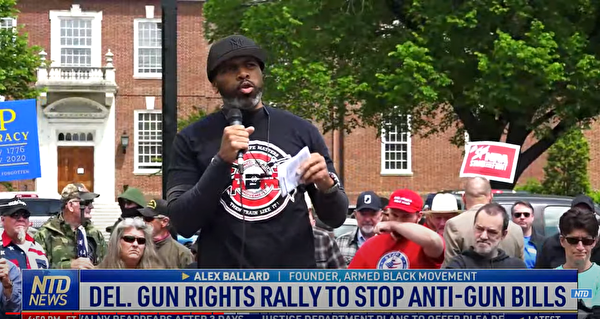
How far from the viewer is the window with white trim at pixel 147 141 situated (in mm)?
41594

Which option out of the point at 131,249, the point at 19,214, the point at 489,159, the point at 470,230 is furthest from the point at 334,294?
the point at 489,159

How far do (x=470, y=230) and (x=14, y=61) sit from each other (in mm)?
22645

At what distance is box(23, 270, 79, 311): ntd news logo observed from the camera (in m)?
2.91

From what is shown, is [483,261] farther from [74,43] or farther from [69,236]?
[74,43]

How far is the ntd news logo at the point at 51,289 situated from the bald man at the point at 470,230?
378cm

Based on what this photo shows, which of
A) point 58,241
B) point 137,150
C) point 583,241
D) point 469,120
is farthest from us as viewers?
point 137,150

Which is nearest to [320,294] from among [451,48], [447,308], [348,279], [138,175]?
[348,279]

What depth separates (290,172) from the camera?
10.8 feet

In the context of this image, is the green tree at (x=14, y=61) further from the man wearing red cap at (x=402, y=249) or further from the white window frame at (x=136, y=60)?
the man wearing red cap at (x=402, y=249)

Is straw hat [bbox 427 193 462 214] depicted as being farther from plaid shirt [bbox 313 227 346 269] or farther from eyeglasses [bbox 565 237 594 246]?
plaid shirt [bbox 313 227 346 269]

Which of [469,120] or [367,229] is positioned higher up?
[469,120]

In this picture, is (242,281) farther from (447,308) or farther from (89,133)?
(89,133)

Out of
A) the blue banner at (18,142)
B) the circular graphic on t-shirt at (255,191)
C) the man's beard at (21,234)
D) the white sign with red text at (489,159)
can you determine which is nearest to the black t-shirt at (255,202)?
the circular graphic on t-shirt at (255,191)

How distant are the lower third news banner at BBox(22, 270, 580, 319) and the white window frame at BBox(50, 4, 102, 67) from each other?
131 feet
